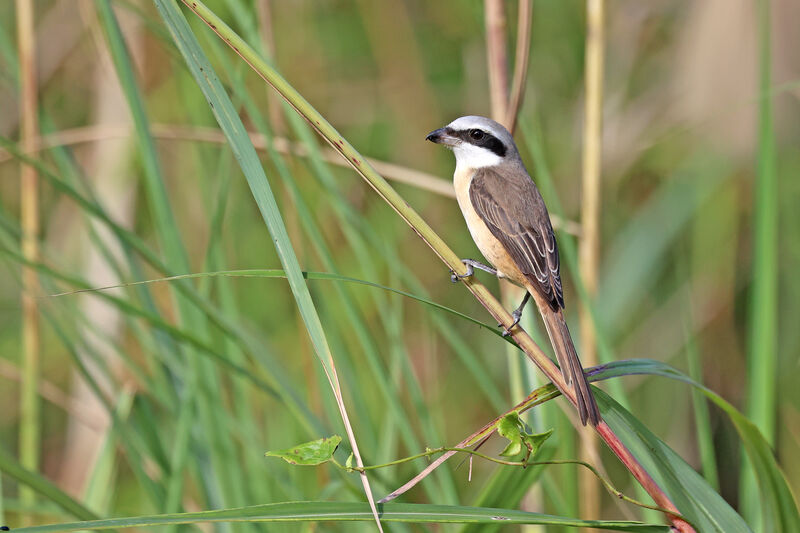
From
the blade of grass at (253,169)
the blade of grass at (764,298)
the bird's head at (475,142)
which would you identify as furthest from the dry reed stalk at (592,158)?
the blade of grass at (253,169)

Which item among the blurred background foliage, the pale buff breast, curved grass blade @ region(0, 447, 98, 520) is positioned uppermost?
the blurred background foliage

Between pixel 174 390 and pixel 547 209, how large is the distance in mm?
1405

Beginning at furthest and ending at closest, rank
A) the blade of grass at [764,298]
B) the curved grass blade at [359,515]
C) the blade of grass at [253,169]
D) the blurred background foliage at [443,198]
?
the blurred background foliage at [443,198] → the blade of grass at [764,298] → the blade of grass at [253,169] → the curved grass blade at [359,515]

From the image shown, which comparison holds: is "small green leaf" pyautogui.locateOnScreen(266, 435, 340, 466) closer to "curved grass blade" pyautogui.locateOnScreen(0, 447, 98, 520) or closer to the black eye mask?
"curved grass blade" pyautogui.locateOnScreen(0, 447, 98, 520)

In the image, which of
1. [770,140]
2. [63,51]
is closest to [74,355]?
[770,140]

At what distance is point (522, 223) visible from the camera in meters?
2.73

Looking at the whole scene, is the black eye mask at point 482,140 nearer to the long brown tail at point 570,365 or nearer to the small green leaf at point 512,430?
the long brown tail at point 570,365

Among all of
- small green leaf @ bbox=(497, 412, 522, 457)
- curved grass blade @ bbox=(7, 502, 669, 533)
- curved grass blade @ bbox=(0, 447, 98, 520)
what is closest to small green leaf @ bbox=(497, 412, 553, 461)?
small green leaf @ bbox=(497, 412, 522, 457)

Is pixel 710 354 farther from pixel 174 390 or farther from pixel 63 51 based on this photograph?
pixel 63 51

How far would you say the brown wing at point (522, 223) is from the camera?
101 inches

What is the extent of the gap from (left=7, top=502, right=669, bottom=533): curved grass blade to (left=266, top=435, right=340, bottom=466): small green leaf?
74 mm

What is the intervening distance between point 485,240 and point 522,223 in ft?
0.44

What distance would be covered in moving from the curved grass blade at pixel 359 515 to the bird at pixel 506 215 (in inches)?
32.8

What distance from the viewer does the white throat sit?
9.74 ft
